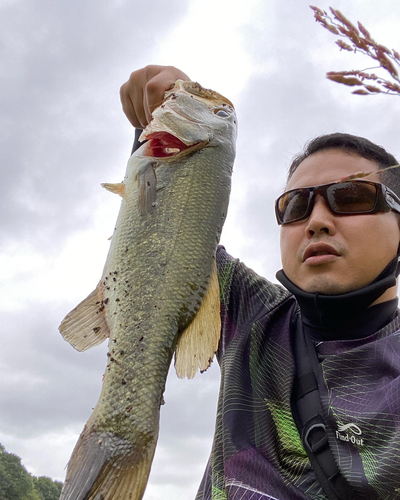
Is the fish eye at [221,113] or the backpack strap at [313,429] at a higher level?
the fish eye at [221,113]

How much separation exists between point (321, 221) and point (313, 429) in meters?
1.11

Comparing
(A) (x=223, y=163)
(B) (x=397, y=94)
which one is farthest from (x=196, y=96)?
(B) (x=397, y=94)

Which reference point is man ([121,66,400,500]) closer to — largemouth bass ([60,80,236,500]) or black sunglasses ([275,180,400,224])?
black sunglasses ([275,180,400,224])

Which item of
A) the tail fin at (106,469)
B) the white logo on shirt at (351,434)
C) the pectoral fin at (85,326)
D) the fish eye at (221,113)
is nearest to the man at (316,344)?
the white logo on shirt at (351,434)

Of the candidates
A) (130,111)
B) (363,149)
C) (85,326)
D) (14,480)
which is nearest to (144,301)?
(85,326)

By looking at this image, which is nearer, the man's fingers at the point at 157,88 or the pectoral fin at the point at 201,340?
the pectoral fin at the point at 201,340

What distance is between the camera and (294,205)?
3.04 m

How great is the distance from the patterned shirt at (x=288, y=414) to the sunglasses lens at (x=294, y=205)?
1.94 ft

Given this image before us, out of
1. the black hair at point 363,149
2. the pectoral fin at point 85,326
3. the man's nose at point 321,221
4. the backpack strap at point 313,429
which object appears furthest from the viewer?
the black hair at point 363,149

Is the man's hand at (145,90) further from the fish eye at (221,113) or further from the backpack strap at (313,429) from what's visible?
the backpack strap at (313,429)

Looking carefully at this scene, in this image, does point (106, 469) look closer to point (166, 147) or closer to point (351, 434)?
point (351, 434)

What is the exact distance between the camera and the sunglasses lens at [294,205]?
9.81 ft

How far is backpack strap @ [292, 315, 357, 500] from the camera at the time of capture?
7.30 ft

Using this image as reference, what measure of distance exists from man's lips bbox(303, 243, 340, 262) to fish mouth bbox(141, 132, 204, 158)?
0.87 m
